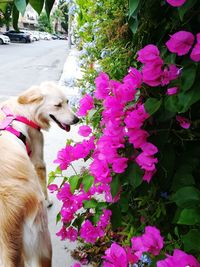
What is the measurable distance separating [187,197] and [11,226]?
44.9 inches

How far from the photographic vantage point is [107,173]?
4.25 ft

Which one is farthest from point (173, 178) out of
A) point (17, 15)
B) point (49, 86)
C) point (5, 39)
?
point (5, 39)

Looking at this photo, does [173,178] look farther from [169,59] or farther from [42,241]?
[42,241]

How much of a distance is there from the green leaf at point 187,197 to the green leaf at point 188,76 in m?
0.34

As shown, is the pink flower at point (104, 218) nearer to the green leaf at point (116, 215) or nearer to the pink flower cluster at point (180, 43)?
the green leaf at point (116, 215)

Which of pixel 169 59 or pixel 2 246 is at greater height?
pixel 169 59

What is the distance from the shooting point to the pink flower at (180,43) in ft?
3.05

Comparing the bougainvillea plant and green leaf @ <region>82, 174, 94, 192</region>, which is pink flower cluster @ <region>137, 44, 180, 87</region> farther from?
green leaf @ <region>82, 174, 94, 192</region>

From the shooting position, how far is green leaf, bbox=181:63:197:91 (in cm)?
94

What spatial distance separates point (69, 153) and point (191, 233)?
2.71 feet

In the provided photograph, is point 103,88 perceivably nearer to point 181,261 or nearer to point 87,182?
point 87,182

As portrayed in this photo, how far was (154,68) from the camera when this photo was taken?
103 centimetres

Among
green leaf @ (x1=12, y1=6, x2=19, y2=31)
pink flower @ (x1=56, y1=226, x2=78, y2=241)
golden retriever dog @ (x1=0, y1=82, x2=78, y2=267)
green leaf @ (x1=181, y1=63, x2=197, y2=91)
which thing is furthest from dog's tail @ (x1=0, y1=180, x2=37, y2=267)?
green leaf @ (x1=181, y1=63, x2=197, y2=91)

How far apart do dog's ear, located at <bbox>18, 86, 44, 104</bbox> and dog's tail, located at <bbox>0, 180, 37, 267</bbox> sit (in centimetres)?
166
